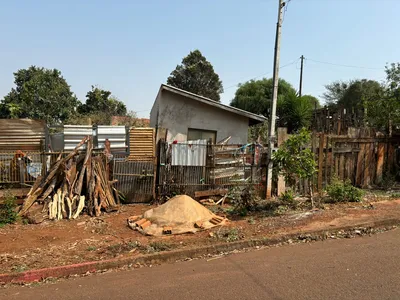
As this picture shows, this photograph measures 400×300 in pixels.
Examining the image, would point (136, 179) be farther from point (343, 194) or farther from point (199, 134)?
point (343, 194)

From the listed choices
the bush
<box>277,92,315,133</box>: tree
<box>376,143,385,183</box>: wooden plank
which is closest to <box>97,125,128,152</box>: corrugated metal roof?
the bush

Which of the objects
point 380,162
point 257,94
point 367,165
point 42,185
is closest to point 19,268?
point 42,185

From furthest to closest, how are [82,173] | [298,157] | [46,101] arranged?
[46,101] → [82,173] → [298,157]

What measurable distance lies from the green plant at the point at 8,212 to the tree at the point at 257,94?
2671 centimetres

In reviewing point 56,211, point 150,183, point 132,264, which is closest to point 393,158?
point 150,183

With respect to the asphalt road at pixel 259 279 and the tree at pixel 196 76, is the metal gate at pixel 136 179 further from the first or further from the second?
the tree at pixel 196 76

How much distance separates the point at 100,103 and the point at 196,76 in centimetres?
1551

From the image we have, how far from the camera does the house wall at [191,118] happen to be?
1131cm

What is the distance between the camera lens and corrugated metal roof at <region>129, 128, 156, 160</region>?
391 inches

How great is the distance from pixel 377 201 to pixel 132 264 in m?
7.25

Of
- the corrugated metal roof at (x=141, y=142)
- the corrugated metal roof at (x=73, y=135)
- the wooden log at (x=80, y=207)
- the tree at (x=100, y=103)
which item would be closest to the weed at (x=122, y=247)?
the wooden log at (x=80, y=207)

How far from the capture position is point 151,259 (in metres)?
5.12

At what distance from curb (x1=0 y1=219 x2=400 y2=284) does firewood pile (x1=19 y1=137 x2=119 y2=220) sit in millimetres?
3111

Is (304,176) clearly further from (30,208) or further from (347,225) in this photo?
(30,208)
